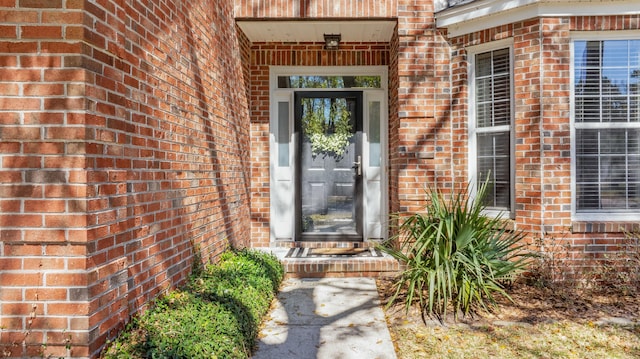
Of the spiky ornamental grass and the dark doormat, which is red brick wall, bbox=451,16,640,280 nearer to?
the spiky ornamental grass

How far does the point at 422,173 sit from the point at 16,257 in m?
4.19

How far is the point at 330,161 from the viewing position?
20.1 feet

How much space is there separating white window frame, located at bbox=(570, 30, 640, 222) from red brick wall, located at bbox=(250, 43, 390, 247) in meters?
2.46

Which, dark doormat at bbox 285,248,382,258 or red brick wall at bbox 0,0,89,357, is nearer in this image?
red brick wall at bbox 0,0,89,357

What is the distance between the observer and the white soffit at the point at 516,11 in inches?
167

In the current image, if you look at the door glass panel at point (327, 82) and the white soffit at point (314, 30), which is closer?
the white soffit at point (314, 30)

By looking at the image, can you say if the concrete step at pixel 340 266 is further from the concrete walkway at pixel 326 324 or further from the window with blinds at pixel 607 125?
the window with blinds at pixel 607 125

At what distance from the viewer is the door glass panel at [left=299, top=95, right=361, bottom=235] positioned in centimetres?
610

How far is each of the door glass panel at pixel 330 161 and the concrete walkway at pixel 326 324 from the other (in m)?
1.53

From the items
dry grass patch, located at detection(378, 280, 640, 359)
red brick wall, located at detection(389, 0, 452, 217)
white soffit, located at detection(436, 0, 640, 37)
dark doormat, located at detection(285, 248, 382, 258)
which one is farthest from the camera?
dark doormat, located at detection(285, 248, 382, 258)

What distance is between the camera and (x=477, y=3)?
15.1 ft

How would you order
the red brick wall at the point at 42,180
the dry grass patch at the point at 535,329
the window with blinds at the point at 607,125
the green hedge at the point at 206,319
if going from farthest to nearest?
the window with blinds at the point at 607,125 → the dry grass patch at the point at 535,329 → the green hedge at the point at 206,319 → the red brick wall at the point at 42,180

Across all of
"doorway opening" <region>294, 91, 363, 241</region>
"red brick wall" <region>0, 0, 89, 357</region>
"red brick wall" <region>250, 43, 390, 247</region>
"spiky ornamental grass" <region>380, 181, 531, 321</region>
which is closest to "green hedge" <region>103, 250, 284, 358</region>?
"red brick wall" <region>0, 0, 89, 357</region>

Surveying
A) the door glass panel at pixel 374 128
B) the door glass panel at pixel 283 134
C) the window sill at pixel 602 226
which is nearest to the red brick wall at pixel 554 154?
the window sill at pixel 602 226
